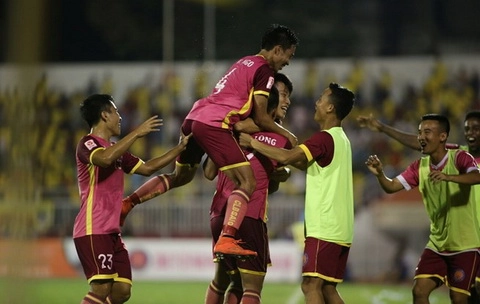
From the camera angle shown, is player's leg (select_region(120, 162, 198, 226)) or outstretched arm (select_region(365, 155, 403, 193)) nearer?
outstretched arm (select_region(365, 155, 403, 193))

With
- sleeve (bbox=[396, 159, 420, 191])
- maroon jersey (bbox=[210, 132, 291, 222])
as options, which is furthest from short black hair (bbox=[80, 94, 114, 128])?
sleeve (bbox=[396, 159, 420, 191])

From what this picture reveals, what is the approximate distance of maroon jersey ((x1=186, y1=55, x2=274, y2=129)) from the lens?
27.0 ft

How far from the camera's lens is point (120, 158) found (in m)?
8.43

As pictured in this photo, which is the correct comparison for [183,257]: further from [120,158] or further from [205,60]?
[120,158]

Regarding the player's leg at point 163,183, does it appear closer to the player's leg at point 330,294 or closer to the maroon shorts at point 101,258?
the maroon shorts at point 101,258

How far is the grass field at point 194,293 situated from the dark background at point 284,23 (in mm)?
7480

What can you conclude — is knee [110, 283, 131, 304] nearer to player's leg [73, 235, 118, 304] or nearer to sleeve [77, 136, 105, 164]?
player's leg [73, 235, 118, 304]

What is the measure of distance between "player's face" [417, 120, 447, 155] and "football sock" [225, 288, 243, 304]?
6.96 ft

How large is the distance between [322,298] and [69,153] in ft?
59.4

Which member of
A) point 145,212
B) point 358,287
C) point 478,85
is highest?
point 478,85

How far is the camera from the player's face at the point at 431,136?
8836 mm

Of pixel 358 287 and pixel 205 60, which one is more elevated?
pixel 205 60

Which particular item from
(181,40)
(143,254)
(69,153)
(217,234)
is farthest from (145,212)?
(217,234)

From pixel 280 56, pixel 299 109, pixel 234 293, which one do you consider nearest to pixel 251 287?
pixel 234 293
